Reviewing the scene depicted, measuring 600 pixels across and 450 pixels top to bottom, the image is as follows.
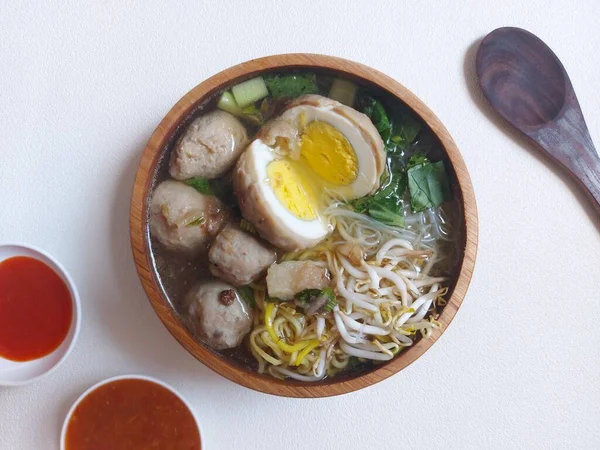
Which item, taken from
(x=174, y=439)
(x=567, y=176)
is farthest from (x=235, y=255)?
(x=567, y=176)

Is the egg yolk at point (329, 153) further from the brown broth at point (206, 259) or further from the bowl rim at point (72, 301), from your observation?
the bowl rim at point (72, 301)

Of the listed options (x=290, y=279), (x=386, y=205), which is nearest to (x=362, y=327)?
(x=290, y=279)

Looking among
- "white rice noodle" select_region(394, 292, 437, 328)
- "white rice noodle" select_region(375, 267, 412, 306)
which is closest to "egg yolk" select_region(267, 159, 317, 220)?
"white rice noodle" select_region(375, 267, 412, 306)

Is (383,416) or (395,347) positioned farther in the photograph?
(383,416)

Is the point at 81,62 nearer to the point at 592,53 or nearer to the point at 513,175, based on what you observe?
the point at 513,175

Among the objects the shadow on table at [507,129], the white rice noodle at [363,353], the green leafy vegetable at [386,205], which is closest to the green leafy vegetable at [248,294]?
the white rice noodle at [363,353]

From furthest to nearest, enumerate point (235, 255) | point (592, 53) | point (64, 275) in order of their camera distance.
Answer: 1. point (592, 53)
2. point (64, 275)
3. point (235, 255)
